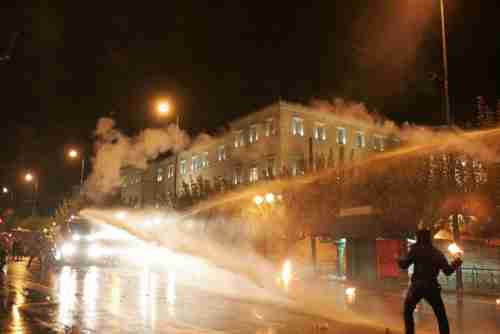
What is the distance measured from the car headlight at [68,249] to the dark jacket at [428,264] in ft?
75.8

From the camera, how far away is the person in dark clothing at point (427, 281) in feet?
25.0

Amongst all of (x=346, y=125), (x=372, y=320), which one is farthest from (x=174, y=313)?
(x=346, y=125)

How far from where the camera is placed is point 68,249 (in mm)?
27625

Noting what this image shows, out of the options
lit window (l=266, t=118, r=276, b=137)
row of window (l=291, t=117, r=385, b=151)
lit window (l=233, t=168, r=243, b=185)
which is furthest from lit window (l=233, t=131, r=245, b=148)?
row of window (l=291, t=117, r=385, b=151)

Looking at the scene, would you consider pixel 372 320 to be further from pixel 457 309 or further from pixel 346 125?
pixel 346 125

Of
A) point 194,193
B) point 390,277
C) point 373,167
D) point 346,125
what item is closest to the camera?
point 390,277

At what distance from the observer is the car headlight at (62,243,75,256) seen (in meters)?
27.5

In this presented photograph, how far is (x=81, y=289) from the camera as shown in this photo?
15.2m

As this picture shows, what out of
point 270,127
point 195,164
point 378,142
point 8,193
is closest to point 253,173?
point 270,127

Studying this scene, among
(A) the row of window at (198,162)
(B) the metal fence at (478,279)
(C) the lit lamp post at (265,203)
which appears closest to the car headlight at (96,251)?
(C) the lit lamp post at (265,203)

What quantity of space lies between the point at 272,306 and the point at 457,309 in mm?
5472

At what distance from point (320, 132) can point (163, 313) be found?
4409cm

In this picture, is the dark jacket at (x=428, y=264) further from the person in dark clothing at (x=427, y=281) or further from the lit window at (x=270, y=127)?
the lit window at (x=270, y=127)

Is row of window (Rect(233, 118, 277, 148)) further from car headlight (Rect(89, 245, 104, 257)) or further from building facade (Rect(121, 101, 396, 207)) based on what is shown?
car headlight (Rect(89, 245, 104, 257))
